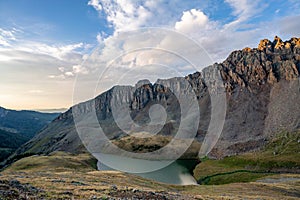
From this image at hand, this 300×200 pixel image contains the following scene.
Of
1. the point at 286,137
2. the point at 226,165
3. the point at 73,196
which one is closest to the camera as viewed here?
the point at 73,196

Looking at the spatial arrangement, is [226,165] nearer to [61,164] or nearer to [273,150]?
[273,150]

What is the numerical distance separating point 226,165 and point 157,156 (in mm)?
59283

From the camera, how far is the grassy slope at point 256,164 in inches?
4503

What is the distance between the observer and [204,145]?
647 feet

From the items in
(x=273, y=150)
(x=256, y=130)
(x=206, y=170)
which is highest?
(x=256, y=130)

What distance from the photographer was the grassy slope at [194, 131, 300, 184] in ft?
375

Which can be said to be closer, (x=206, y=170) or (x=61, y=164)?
(x=61, y=164)

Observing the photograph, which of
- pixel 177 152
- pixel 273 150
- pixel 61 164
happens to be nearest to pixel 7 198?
pixel 61 164

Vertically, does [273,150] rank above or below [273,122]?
below

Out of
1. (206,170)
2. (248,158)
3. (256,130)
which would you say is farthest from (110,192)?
(256,130)

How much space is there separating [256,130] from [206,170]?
8188 cm

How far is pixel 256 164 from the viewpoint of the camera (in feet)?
443

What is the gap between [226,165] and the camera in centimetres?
14288

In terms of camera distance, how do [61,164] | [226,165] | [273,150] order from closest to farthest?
1. [61,164]
2. [226,165]
3. [273,150]
